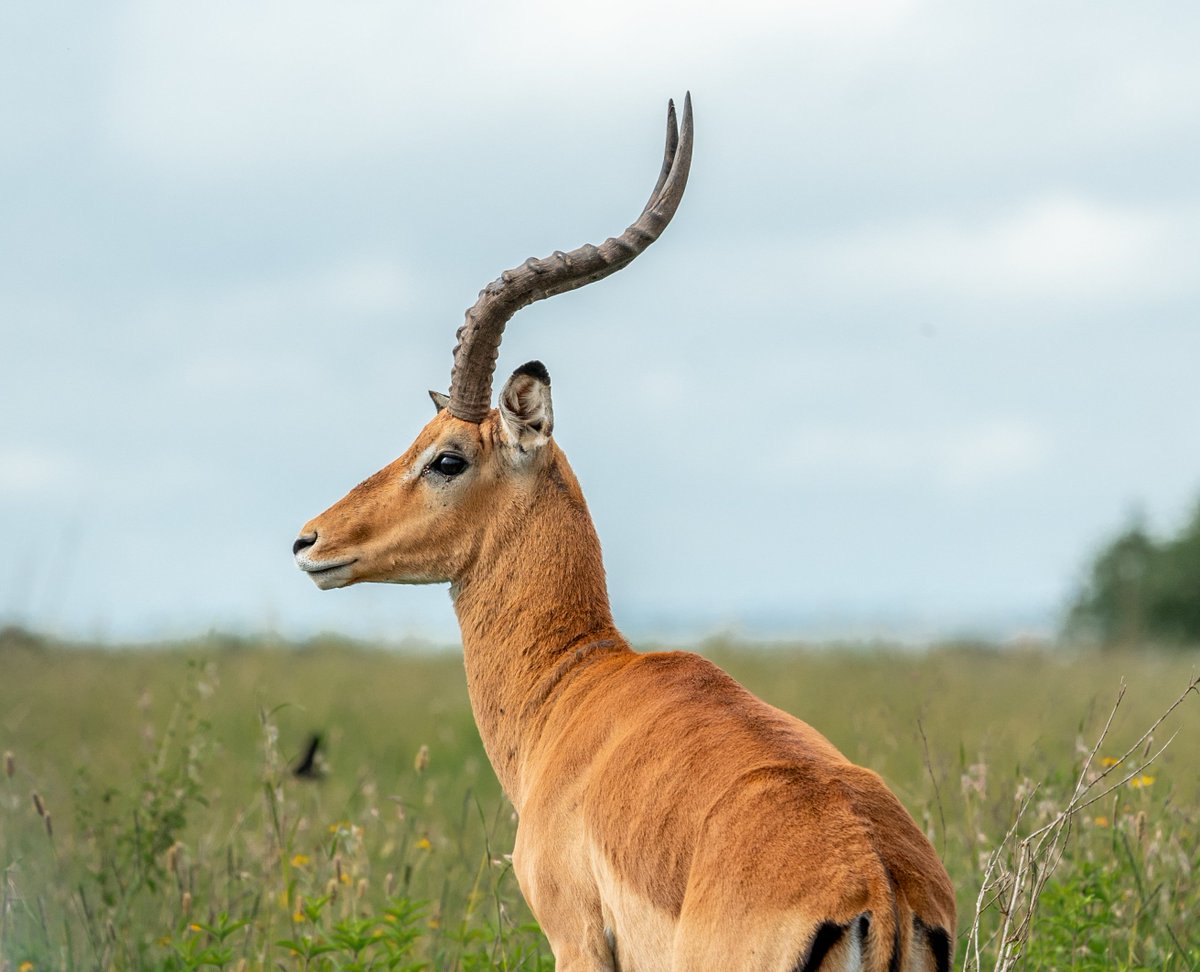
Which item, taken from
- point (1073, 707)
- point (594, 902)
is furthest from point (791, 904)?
point (1073, 707)

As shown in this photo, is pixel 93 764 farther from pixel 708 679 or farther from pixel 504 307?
pixel 708 679

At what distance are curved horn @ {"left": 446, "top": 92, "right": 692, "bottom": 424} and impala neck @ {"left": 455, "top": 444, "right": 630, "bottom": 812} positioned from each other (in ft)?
1.24

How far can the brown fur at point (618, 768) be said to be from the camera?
3348 mm

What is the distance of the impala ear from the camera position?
5.22 m

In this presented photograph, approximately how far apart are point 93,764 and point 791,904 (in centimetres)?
937

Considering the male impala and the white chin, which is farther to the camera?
the white chin

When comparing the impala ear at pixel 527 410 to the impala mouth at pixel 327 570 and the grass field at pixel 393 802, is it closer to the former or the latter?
the impala mouth at pixel 327 570

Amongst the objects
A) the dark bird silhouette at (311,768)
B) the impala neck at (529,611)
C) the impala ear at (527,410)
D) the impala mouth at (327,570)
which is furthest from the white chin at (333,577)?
the dark bird silhouette at (311,768)

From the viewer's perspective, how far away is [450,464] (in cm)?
547

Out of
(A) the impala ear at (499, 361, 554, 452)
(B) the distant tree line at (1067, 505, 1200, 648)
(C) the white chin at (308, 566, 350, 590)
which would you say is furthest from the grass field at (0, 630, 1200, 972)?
(B) the distant tree line at (1067, 505, 1200, 648)

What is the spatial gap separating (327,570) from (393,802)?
469 cm

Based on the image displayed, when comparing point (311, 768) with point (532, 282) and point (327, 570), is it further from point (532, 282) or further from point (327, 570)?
point (532, 282)

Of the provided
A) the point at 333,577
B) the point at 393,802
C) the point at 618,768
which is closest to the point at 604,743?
the point at 618,768

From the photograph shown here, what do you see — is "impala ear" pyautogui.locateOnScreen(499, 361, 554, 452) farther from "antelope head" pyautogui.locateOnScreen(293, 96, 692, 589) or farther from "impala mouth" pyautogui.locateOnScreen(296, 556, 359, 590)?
"impala mouth" pyautogui.locateOnScreen(296, 556, 359, 590)
